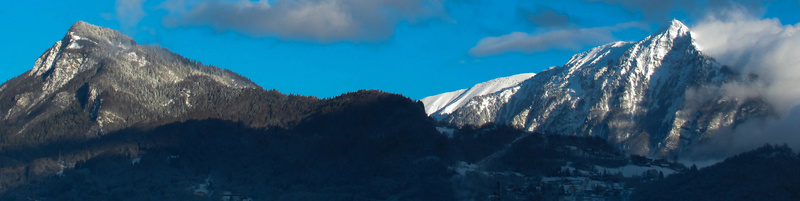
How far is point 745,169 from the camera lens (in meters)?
180

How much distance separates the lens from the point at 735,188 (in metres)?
170

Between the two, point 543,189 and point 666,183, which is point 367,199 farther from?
point 666,183

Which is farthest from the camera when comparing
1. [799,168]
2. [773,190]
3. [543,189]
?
[543,189]

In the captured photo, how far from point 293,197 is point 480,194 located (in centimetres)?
3289

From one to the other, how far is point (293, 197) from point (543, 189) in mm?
43438

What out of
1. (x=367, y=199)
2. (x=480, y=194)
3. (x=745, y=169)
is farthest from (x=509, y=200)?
(x=745, y=169)

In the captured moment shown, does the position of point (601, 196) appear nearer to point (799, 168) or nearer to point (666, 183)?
point (666, 183)

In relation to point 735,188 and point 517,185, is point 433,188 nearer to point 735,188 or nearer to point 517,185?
point 517,185

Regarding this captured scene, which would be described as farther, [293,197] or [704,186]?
[293,197]

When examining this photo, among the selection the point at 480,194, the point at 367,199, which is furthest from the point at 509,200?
the point at 367,199

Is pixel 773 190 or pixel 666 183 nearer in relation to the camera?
pixel 773 190

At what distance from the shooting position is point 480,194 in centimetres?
18950

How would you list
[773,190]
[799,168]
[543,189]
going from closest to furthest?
[773,190]
[799,168]
[543,189]

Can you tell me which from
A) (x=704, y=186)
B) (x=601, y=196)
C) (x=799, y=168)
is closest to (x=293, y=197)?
(x=601, y=196)
